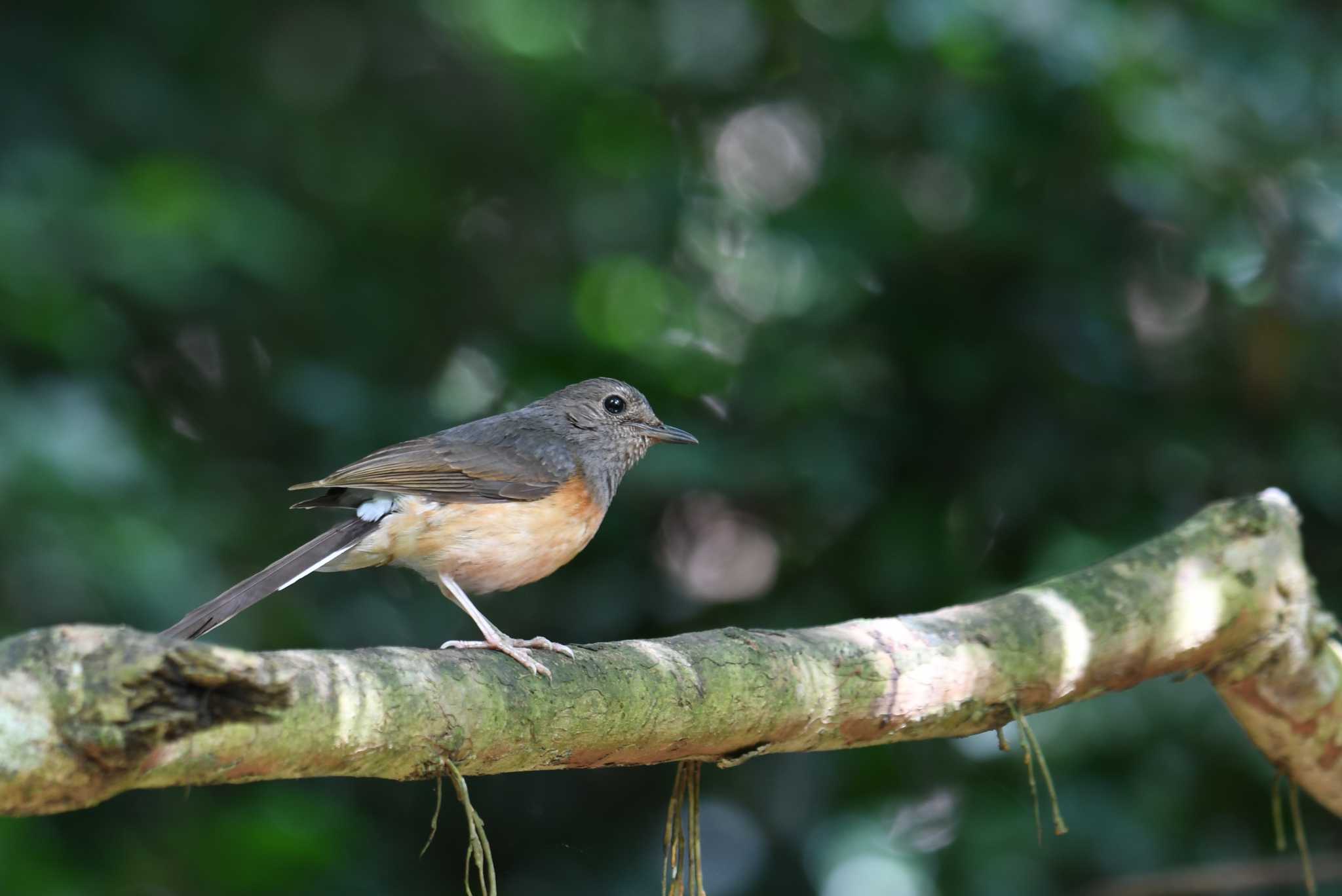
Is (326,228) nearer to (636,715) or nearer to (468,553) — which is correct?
(468,553)

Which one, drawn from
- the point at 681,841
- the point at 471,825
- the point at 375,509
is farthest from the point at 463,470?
the point at 471,825

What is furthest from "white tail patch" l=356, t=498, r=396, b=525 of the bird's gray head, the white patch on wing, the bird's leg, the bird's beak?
the bird's beak

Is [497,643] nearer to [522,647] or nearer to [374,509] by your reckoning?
[522,647]

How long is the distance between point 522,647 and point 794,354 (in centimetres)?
263

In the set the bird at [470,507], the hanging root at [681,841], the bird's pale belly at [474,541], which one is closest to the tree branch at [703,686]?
the hanging root at [681,841]

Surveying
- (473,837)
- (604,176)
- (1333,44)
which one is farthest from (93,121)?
(1333,44)

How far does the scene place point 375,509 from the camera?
4.04 meters

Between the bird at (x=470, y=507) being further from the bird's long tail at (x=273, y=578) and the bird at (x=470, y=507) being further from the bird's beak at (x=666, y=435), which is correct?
the bird's beak at (x=666, y=435)

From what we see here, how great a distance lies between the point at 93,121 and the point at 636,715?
4.41m

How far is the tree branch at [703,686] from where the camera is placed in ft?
6.47

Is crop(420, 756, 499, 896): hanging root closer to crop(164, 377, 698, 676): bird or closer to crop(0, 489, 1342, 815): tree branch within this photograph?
crop(0, 489, 1342, 815): tree branch

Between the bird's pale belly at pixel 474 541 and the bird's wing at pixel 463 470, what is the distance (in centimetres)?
5

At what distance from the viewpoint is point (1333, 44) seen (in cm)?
560

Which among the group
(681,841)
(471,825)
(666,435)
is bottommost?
(681,841)
